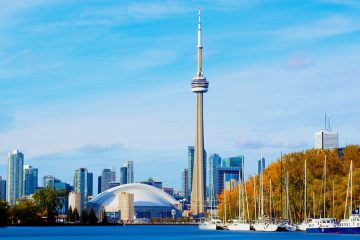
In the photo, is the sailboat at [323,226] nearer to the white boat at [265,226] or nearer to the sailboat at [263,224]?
the white boat at [265,226]

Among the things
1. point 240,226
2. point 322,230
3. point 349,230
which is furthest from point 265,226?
point 349,230

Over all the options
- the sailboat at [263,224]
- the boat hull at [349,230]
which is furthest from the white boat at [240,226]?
the boat hull at [349,230]

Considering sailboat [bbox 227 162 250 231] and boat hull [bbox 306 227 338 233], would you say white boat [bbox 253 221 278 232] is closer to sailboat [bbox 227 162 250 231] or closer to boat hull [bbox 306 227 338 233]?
sailboat [bbox 227 162 250 231]

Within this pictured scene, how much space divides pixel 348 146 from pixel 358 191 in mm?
21768

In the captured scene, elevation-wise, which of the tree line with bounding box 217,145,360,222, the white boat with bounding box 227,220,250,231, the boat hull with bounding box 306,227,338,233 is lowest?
the boat hull with bounding box 306,227,338,233

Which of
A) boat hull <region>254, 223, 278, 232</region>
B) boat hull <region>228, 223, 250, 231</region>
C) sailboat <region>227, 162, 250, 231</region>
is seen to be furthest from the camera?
sailboat <region>227, 162, 250, 231</region>

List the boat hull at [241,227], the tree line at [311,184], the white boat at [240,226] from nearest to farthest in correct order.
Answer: the tree line at [311,184] < the boat hull at [241,227] < the white boat at [240,226]

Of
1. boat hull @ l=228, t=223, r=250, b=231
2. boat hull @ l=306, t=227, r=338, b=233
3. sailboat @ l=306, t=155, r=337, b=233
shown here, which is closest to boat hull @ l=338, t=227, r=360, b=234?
boat hull @ l=306, t=227, r=338, b=233

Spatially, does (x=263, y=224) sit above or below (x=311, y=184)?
below

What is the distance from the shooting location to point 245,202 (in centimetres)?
14775

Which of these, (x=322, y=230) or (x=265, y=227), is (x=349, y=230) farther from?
(x=265, y=227)

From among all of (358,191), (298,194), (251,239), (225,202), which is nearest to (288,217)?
(298,194)

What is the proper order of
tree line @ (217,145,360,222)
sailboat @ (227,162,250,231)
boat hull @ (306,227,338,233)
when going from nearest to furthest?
1. boat hull @ (306,227,338,233)
2. tree line @ (217,145,360,222)
3. sailboat @ (227,162,250,231)

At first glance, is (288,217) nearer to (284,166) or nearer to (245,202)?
(284,166)
